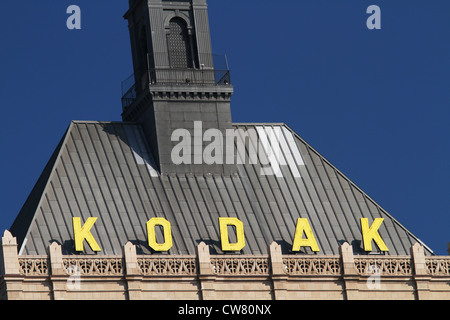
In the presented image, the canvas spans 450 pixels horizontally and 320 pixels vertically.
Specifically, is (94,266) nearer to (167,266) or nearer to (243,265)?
(167,266)

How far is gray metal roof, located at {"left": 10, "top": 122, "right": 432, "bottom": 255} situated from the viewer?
131000 millimetres

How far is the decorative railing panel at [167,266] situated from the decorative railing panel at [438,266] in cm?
1499

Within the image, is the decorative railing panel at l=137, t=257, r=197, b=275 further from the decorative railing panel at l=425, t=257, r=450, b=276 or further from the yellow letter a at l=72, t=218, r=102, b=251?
the decorative railing panel at l=425, t=257, r=450, b=276

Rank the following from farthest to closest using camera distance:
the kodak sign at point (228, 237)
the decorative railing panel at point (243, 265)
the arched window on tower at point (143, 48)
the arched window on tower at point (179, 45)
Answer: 1. the arched window on tower at point (143, 48)
2. the arched window on tower at point (179, 45)
3. the decorative railing panel at point (243, 265)
4. the kodak sign at point (228, 237)

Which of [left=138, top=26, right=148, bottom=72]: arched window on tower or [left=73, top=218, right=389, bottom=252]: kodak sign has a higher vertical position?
[left=138, top=26, right=148, bottom=72]: arched window on tower

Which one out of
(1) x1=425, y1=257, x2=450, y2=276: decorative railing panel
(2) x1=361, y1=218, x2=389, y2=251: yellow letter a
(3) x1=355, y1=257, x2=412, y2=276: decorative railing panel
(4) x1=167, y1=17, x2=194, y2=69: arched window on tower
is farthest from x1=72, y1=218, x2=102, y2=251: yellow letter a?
(1) x1=425, y1=257, x2=450, y2=276: decorative railing panel

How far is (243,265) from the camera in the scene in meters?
130

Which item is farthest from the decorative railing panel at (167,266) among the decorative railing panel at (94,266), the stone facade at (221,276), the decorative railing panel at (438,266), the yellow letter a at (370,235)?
the decorative railing panel at (438,266)

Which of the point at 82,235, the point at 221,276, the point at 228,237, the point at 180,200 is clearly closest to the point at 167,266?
Result: the point at 221,276

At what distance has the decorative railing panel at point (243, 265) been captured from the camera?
12912 centimetres

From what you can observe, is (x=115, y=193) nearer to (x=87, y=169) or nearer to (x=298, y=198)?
(x=87, y=169)

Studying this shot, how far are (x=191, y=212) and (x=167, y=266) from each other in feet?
21.5

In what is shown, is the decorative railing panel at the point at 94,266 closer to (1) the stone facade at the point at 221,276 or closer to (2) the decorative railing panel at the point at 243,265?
(1) the stone facade at the point at 221,276

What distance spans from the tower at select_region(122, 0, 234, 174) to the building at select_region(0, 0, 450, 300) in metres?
0.09
